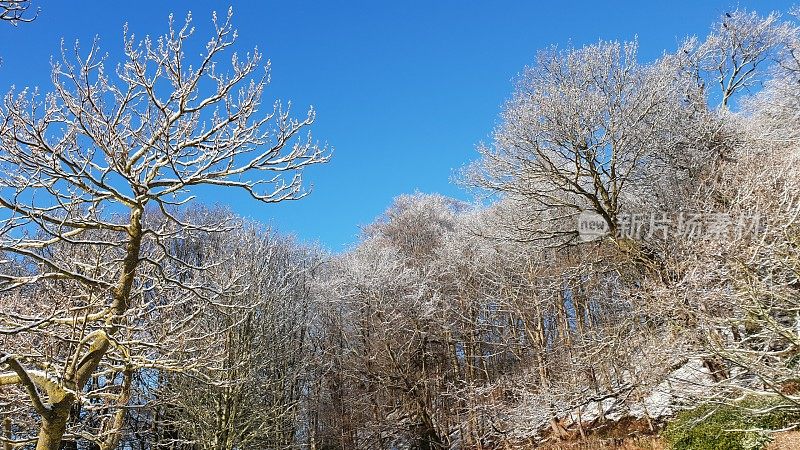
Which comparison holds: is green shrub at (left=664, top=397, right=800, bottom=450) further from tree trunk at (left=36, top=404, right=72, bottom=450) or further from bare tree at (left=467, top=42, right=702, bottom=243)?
tree trunk at (left=36, top=404, right=72, bottom=450)

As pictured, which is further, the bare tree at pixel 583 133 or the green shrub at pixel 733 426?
the bare tree at pixel 583 133

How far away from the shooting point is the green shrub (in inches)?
293

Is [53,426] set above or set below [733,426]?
above

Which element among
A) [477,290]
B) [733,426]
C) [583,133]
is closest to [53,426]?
[733,426]

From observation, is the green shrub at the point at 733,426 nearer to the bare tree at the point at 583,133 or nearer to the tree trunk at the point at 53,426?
the bare tree at the point at 583,133

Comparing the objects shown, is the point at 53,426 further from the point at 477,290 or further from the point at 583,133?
the point at 477,290

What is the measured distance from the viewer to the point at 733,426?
7.85 meters

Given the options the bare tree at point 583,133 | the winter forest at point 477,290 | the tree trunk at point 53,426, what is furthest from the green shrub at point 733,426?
the tree trunk at point 53,426

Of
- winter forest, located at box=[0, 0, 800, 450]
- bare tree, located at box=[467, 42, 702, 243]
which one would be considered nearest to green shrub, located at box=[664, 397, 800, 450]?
winter forest, located at box=[0, 0, 800, 450]

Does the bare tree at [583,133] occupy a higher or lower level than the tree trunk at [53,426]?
higher

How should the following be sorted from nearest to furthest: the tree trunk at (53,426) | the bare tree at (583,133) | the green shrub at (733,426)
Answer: the tree trunk at (53,426), the green shrub at (733,426), the bare tree at (583,133)

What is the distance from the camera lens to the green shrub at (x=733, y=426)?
7438mm

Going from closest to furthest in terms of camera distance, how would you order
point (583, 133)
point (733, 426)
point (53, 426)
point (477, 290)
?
1. point (53, 426)
2. point (733, 426)
3. point (583, 133)
4. point (477, 290)

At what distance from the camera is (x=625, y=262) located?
A: 36.2 ft
